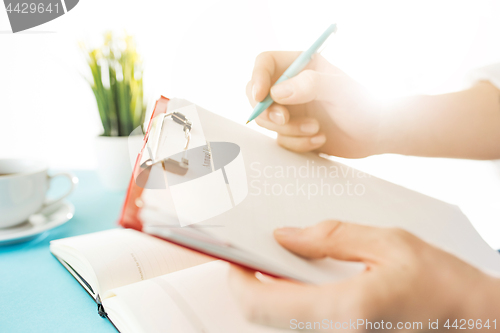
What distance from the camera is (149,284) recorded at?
0.25m

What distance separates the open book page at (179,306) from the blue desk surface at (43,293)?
0.04m

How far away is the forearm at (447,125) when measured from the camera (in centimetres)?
37

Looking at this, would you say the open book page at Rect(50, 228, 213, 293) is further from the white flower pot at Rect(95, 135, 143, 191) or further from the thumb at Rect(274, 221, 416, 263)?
the white flower pot at Rect(95, 135, 143, 191)

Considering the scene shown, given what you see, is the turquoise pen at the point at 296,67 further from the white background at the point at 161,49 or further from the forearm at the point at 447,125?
the white background at the point at 161,49

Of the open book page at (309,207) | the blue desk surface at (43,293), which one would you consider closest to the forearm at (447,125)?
the open book page at (309,207)

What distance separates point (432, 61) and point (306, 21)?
0.31 metres

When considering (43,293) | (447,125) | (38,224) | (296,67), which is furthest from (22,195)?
(447,125)

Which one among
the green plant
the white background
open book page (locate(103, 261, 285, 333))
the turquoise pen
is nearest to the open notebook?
open book page (locate(103, 261, 285, 333))

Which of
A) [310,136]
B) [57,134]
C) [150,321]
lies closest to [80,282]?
[150,321]

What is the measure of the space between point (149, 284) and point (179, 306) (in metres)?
0.04

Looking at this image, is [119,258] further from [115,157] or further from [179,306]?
[115,157]

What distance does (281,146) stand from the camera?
1.22 ft

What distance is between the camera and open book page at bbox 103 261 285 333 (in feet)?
0.68

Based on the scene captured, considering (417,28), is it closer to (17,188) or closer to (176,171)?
(176,171)
